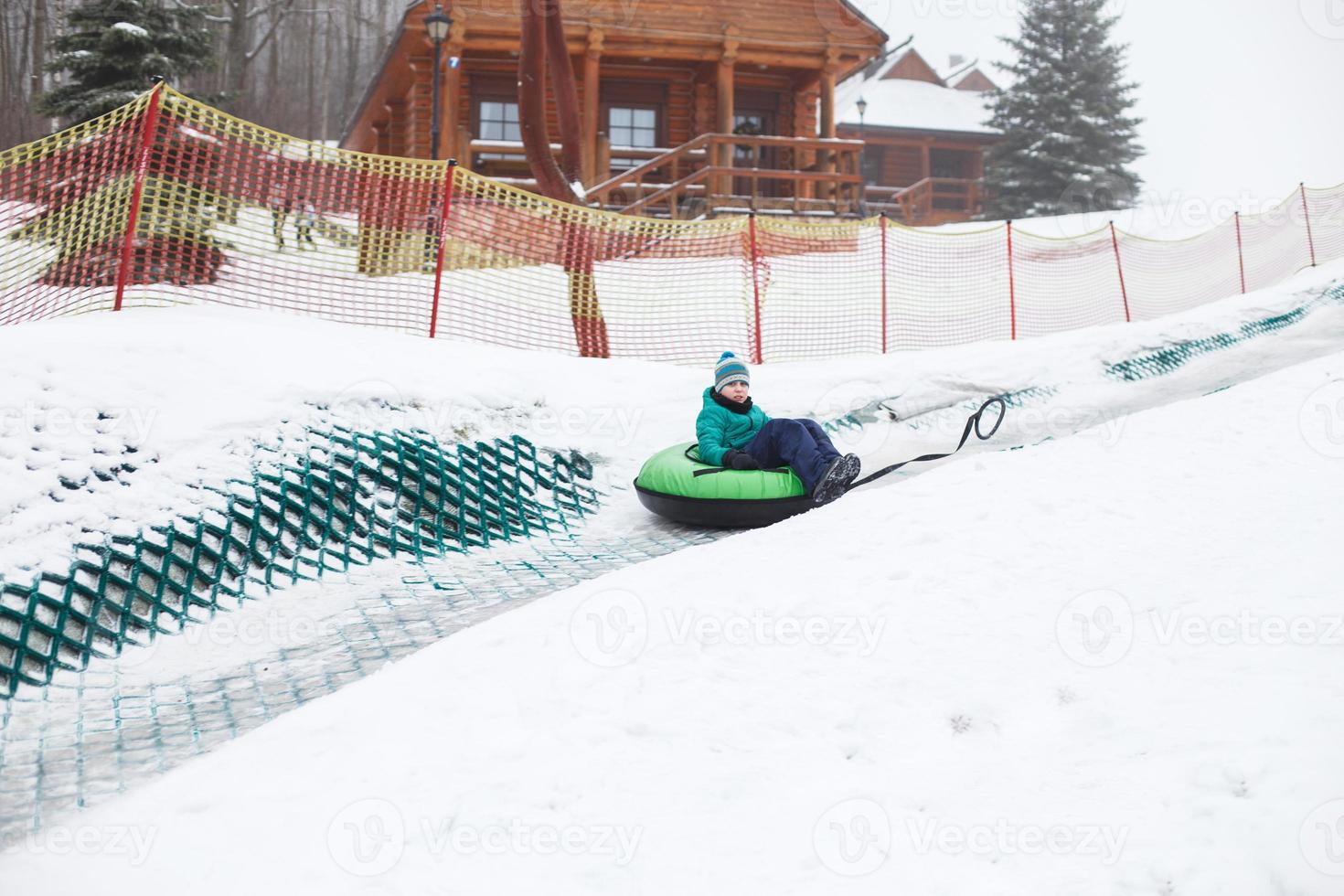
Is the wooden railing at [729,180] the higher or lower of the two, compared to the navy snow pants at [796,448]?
higher

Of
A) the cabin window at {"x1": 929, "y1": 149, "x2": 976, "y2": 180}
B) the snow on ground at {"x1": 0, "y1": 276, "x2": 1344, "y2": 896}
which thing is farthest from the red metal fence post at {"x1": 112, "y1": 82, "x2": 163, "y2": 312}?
the cabin window at {"x1": 929, "y1": 149, "x2": 976, "y2": 180}

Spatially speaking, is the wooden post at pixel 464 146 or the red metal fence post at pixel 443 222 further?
the wooden post at pixel 464 146

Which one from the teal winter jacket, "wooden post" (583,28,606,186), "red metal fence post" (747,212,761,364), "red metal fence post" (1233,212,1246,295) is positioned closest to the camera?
the teal winter jacket

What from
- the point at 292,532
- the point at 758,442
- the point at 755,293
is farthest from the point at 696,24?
the point at 292,532

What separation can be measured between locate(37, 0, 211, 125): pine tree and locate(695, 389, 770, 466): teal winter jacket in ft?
34.1

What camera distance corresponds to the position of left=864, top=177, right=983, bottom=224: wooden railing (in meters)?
27.2

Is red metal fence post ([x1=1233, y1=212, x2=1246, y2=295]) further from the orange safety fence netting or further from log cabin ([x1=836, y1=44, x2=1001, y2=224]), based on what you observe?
log cabin ([x1=836, y1=44, x2=1001, y2=224])

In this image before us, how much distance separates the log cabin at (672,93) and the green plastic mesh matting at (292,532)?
38.3 ft

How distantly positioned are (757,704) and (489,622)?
125 centimetres

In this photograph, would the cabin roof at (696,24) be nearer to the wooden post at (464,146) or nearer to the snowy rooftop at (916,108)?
the wooden post at (464,146)

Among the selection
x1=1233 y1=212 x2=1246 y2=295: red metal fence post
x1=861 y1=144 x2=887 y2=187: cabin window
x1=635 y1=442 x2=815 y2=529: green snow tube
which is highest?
x1=861 y1=144 x2=887 y2=187: cabin window

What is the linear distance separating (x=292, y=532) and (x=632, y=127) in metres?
17.2

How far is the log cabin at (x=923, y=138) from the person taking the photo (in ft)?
106

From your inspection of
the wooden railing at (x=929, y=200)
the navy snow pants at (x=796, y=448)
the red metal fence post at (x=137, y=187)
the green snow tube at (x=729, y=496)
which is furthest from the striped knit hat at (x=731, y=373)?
the wooden railing at (x=929, y=200)
